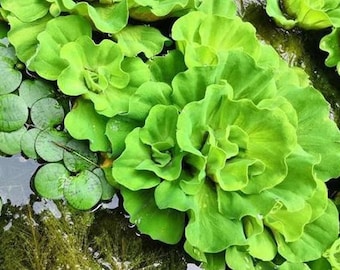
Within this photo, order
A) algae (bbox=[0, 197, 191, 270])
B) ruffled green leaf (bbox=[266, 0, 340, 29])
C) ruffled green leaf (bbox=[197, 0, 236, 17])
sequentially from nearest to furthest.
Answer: algae (bbox=[0, 197, 191, 270]) → ruffled green leaf (bbox=[197, 0, 236, 17]) → ruffled green leaf (bbox=[266, 0, 340, 29])

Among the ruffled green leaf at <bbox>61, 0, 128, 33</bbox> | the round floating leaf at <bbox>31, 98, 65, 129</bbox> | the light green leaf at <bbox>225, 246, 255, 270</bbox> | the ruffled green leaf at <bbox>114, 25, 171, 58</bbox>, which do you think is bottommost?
the light green leaf at <bbox>225, 246, 255, 270</bbox>

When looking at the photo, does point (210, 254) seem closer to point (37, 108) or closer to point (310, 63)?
point (37, 108)

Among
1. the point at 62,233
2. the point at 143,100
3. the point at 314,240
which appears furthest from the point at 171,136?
the point at 314,240

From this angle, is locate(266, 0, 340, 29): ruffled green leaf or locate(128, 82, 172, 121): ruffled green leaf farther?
locate(266, 0, 340, 29): ruffled green leaf

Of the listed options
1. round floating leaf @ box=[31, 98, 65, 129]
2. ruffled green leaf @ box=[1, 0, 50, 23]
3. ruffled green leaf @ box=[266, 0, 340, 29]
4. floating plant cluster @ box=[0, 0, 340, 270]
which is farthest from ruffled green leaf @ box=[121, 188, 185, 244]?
ruffled green leaf @ box=[266, 0, 340, 29]

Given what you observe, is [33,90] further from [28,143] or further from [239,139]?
[239,139]

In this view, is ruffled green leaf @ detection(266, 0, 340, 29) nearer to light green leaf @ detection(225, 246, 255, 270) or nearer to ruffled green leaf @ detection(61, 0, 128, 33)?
ruffled green leaf @ detection(61, 0, 128, 33)

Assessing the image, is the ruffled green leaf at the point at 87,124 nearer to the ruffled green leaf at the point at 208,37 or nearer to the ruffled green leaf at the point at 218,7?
the ruffled green leaf at the point at 208,37

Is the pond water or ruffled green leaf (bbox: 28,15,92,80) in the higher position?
ruffled green leaf (bbox: 28,15,92,80)
